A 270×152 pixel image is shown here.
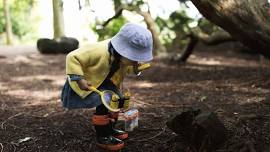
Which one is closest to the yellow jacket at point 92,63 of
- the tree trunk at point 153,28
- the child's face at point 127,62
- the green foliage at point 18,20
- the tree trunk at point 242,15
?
the child's face at point 127,62

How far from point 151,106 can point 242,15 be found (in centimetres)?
134

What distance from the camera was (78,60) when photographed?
3184 millimetres

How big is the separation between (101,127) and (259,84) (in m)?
3.01

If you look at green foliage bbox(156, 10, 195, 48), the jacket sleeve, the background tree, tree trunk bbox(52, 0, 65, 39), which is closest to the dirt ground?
the jacket sleeve

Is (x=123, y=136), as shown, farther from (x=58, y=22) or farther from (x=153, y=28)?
(x=58, y=22)

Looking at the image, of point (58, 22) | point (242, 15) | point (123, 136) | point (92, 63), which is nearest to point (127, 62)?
point (92, 63)

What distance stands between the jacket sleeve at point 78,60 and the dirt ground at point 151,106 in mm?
656

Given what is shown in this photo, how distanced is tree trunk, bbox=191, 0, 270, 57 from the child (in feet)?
3.77

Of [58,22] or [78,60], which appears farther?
[58,22]

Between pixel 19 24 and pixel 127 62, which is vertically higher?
pixel 127 62

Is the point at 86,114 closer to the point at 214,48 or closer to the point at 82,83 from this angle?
the point at 82,83

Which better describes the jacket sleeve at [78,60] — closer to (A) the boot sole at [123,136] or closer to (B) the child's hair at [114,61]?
(B) the child's hair at [114,61]

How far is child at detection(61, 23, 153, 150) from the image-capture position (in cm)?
308

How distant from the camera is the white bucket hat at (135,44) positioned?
3.06m
